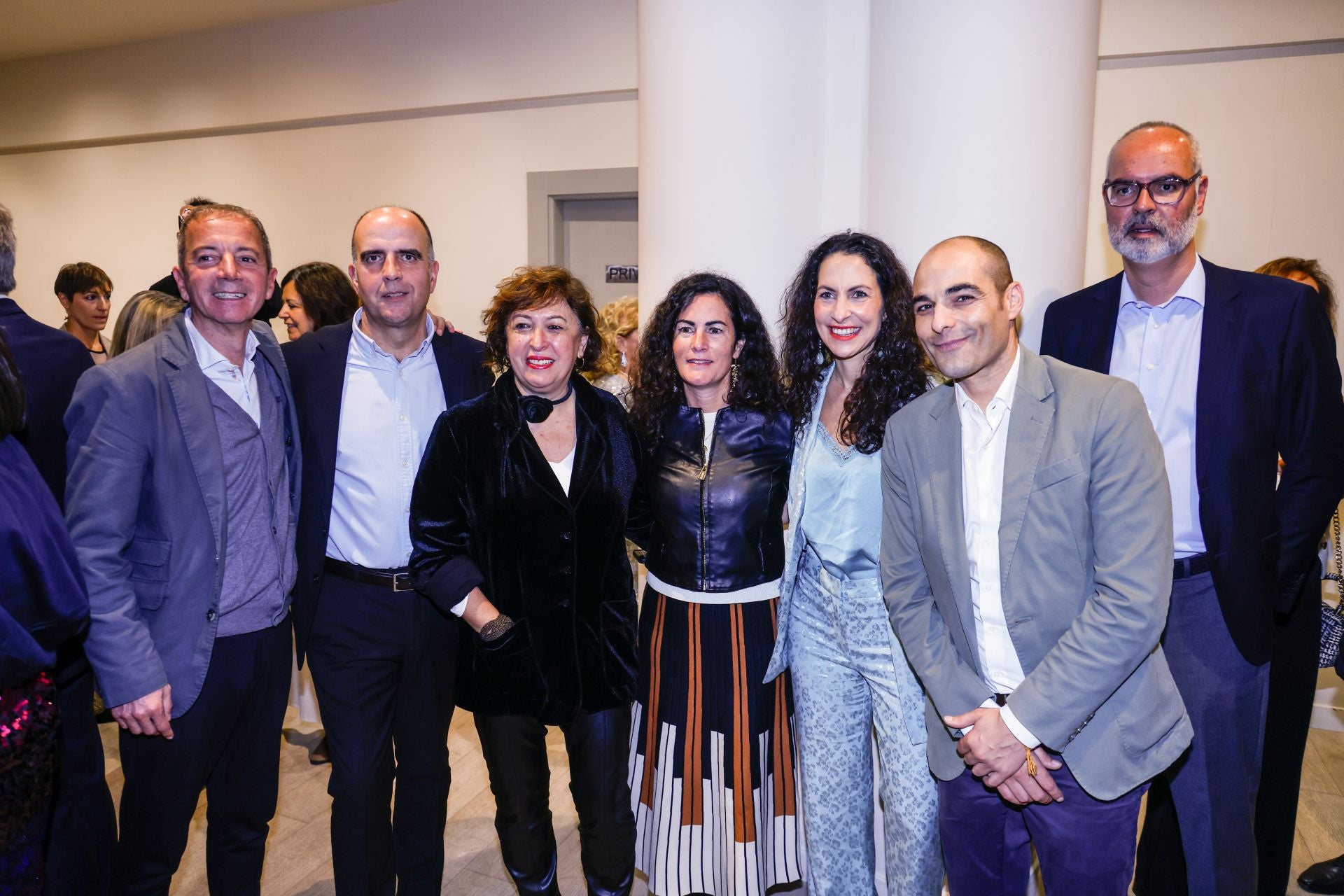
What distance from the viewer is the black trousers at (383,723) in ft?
7.57

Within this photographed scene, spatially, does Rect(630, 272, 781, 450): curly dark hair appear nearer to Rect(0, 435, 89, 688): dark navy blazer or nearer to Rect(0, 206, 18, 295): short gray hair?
Rect(0, 435, 89, 688): dark navy blazer

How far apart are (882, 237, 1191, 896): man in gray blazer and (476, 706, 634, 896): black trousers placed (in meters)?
0.85

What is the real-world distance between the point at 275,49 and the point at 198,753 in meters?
5.30

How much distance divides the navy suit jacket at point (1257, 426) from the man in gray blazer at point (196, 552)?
234 centimetres

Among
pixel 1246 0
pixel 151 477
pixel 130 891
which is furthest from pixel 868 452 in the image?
pixel 1246 0

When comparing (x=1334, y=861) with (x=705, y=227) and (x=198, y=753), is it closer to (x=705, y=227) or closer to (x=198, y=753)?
(x=705, y=227)

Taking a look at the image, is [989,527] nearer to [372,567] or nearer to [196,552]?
[372,567]

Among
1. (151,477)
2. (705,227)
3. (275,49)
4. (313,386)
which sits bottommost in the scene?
(151,477)

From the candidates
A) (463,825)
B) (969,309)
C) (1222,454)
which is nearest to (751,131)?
(969,309)

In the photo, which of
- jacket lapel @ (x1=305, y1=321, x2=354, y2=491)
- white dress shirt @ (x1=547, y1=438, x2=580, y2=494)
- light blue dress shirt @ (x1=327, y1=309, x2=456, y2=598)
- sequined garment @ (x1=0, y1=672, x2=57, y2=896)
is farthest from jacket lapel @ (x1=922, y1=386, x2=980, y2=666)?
sequined garment @ (x1=0, y1=672, x2=57, y2=896)

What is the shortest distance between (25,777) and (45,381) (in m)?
0.93

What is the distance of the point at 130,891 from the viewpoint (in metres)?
2.09

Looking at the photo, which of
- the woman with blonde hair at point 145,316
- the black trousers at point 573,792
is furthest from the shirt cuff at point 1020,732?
the woman with blonde hair at point 145,316

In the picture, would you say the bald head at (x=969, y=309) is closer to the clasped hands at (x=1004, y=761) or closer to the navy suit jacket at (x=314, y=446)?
the clasped hands at (x=1004, y=761)
